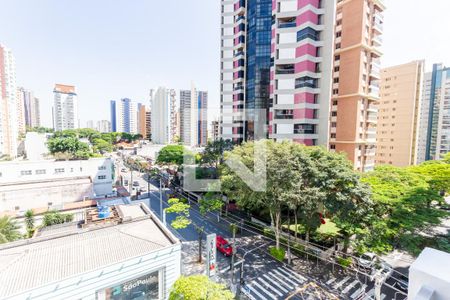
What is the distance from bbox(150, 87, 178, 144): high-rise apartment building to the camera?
3066 inches

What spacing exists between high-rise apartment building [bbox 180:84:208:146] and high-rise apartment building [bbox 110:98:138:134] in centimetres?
4422

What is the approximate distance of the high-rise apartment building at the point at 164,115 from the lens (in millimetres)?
77875

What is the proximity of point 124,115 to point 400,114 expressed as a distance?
119m

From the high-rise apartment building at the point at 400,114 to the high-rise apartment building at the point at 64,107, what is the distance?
112 metres

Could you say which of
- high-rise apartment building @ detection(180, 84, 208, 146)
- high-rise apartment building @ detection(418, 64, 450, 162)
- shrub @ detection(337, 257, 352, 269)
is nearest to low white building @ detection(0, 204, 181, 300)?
shrub @ detection(337, 257, 352, 269)

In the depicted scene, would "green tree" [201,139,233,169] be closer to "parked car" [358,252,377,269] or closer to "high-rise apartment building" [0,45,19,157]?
"parked car" [358,252,377,269]

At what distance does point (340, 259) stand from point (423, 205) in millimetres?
6155

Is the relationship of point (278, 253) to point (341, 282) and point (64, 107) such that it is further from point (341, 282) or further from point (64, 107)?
point (64, 107)

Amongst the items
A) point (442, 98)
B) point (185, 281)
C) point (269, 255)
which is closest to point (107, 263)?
point (185, 281)

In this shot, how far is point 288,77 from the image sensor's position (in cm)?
2559

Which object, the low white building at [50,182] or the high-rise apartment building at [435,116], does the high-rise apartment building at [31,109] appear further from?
the high-rise apartment building at [435,116]

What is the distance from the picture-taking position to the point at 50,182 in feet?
82.0

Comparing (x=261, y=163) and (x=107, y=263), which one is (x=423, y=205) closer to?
(x=261, y=163)

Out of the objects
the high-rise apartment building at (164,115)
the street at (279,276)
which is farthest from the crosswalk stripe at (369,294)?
the high-rise apartment building at (164,115)
